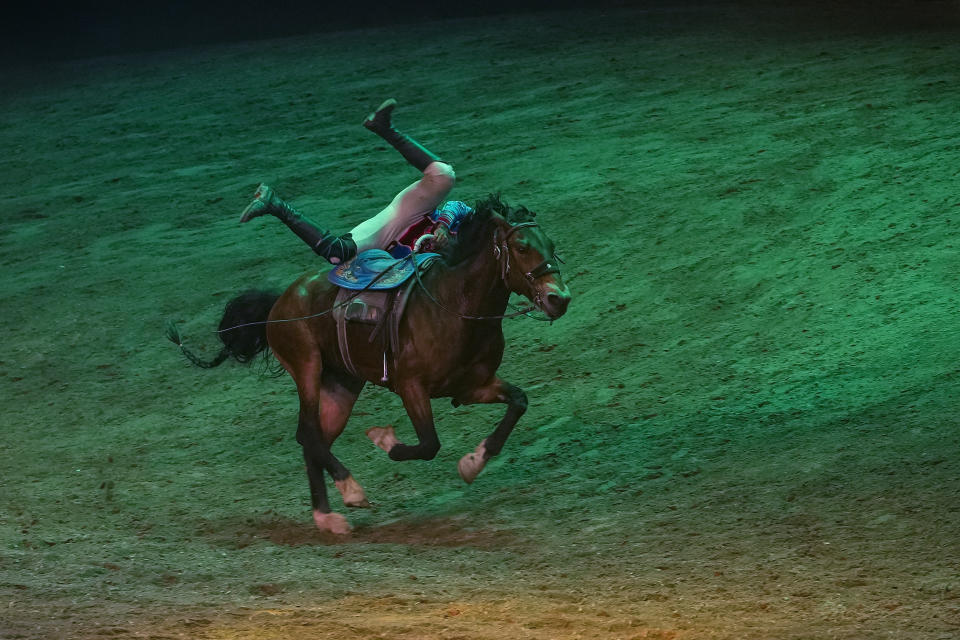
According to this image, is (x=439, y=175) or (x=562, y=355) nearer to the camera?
(x=439, y=175)

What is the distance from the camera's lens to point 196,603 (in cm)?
616

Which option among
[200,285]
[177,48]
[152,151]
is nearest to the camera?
[200,285]

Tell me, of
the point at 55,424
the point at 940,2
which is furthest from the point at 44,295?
the point at 940,2

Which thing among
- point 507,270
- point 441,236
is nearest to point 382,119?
point 441,236

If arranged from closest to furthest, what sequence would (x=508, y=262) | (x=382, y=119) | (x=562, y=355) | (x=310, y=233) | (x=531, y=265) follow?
(x=531, y=265), (x=508, y=262), (x=382, y=119), (x=310, y=233), (x=562, y=355)

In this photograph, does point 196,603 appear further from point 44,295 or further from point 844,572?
point 44,295

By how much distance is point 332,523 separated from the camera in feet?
25.8

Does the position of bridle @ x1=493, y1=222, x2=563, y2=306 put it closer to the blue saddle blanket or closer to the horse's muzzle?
the horse's muzzle

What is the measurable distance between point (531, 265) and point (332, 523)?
2.22 m

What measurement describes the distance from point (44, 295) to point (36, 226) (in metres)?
2.55

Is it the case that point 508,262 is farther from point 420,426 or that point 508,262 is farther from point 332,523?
point 332,523

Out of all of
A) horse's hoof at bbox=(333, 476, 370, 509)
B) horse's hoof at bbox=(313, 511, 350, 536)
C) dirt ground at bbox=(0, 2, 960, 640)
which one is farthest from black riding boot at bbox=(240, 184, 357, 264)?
dirt ground at bbox=(0, 2, 960, 640)

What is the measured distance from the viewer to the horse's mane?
748 cm

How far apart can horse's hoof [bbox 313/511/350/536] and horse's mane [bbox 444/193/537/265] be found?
1.87 m
